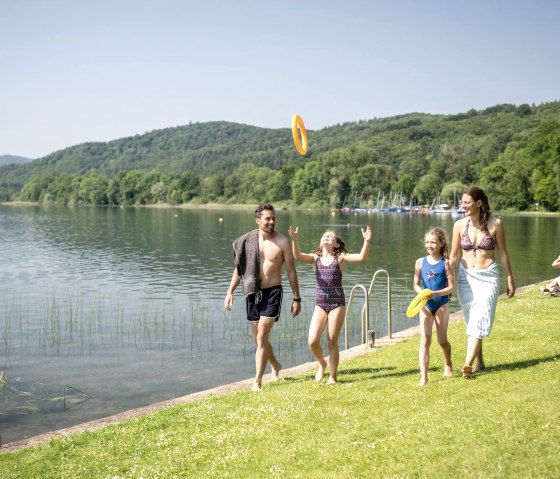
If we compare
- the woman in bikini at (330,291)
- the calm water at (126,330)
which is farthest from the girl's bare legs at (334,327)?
the calm water at (126,330)

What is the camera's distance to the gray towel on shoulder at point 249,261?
9266mm

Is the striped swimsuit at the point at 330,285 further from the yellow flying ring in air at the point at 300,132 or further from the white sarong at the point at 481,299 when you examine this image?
the yellow flying ring in air at the point at 300,132

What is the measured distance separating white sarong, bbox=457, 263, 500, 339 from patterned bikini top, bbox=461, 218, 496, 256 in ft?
0.90

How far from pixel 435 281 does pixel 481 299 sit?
642 mm

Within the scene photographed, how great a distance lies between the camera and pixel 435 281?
8703mm

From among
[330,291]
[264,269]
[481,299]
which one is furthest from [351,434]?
[264,269]

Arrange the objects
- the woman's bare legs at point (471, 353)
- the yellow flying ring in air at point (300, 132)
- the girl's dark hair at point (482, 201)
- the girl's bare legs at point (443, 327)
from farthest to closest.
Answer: the yellow flying ring in air at point (300, 132)
the girl's bare legs at point (443, 327)
the girl's dark hair at point (482, 201)
the woman's bare legs at point (471, 353)

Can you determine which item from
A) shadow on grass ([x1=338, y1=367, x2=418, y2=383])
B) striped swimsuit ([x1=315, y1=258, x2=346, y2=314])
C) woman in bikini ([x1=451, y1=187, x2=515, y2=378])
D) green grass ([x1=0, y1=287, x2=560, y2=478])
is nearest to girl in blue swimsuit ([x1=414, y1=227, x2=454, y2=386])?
woman in bikini ([x1=451, y1=187, x2=515, y2=378])

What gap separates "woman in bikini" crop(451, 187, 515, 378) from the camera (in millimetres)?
8430

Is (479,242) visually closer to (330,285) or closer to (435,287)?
(435,287)

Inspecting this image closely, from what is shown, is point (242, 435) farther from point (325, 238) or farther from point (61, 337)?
point (61, 337)

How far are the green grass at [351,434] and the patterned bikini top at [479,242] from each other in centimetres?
168

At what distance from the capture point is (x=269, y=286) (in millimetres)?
9375

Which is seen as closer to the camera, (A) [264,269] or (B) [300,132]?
(A) [264,269]
